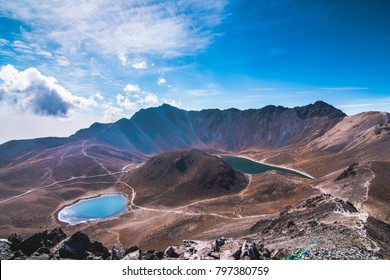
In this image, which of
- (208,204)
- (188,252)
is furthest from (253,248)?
(208,204)

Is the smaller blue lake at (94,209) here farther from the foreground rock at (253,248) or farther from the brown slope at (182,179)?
the foreground rock at (253,248)

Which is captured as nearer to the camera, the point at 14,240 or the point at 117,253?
the point at 117,253

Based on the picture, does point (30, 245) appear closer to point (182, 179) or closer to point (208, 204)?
point (208, 204)

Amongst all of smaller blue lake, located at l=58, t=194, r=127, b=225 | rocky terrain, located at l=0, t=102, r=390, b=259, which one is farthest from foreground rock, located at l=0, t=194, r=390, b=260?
smaller blue lake, located at l=58, t=194, r=127, b=225

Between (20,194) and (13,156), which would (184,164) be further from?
(13,156)
